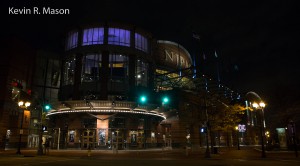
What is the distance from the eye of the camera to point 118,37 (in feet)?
171

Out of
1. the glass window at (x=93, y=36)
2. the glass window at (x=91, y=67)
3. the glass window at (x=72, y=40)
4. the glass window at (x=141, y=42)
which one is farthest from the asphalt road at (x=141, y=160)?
the glass window at (x=141, y=42)

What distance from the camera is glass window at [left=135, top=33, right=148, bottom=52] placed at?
54375 millimetres

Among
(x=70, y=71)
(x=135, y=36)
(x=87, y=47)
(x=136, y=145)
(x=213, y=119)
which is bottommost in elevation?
(x=136, y=145)

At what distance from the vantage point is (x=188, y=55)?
89188 mm

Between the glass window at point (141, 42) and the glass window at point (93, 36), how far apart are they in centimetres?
752

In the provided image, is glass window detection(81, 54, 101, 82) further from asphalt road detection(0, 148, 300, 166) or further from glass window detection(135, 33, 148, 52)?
asphalt road detection(0, 148, 300, 166)

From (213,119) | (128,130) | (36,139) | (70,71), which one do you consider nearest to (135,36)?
(70,71)

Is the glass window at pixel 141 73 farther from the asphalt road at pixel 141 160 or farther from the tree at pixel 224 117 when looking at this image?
the asphalt road at pixel 141 160

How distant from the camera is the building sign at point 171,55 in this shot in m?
75.7

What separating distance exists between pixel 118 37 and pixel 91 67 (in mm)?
8314

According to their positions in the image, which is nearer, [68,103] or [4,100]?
[68,103]

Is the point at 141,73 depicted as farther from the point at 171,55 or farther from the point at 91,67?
the point at 171,55

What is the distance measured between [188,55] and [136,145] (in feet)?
169

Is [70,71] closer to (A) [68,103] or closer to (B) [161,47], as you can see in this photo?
(A) [68,103]
